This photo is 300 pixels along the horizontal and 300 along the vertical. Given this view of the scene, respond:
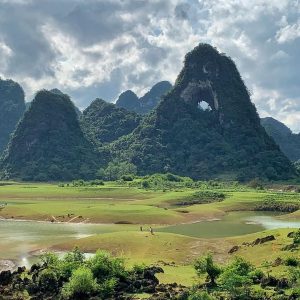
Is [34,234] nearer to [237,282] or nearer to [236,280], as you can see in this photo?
[237,282]

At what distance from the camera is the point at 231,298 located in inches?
965

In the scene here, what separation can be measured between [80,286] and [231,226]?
4213 centimetres

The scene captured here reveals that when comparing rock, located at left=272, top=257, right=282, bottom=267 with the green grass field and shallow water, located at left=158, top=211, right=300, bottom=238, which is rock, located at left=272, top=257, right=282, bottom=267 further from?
shallow water, located at left=158, top=211, right=300, bottom=238

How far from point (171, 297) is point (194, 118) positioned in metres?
167

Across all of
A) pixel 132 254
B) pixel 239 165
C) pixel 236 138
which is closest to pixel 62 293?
pixel 132 254

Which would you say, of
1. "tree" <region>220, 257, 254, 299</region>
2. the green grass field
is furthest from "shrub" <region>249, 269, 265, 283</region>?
the green grass field

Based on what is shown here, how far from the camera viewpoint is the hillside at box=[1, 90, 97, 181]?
17400 centimetres

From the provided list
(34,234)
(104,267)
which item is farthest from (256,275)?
(34,234)

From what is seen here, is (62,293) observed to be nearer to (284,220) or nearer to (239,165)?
(284,220)

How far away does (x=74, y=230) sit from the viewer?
61500 millimetres

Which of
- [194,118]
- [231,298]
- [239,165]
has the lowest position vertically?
[231,298]

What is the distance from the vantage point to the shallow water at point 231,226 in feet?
192

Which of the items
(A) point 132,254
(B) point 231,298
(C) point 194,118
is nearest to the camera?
(B) point 231,298

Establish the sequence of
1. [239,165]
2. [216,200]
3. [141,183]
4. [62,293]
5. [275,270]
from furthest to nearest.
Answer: [239,165] < [141,183] < [216,200] < [275,270] < [62,293]
